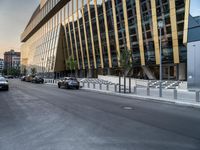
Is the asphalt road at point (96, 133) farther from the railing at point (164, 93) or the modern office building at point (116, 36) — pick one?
the modern office building at point (116, 36)

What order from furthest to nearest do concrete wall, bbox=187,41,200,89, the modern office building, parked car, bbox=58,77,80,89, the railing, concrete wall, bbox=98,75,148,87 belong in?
concrete wall, bbox=98,75,148,87
the modern office building
parked car, bbox=58,77,80,89
concrete wall, bbox=187,41,200,89
the railing

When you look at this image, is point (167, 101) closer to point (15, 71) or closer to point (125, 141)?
point (125, 141)

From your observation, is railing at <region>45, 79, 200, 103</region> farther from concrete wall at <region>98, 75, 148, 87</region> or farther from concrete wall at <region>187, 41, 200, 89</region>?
concrete wall at <region>98, 75, 148, 87</region>

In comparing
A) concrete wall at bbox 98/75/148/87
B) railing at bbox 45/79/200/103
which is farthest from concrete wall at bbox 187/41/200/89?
concrete wall at bbox 98/75/148/87

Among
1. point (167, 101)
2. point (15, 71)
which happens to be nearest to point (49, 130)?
point (167, 101)

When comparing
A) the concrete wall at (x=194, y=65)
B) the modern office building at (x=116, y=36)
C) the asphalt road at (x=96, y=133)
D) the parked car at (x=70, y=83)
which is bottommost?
the asphalt road at (x=96, y=133)

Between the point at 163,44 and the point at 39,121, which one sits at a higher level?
the point at 163,44

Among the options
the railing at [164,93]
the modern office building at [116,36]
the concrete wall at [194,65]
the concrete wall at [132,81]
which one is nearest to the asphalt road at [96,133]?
the railing at [164,93]

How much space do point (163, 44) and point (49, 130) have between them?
29407 mm

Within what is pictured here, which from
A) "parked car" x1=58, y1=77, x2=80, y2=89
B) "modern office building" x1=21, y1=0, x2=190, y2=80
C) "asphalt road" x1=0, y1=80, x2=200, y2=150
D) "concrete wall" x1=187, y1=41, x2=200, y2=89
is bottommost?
"asphalt road" x1=0, y1=80, x2=200, y2=150

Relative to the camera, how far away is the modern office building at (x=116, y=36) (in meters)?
32.0

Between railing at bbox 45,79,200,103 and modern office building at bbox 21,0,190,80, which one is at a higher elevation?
modern office building at bbox 21,0,190,80

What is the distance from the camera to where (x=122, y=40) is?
1631 inches

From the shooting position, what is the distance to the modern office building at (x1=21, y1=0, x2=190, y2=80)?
105ft
